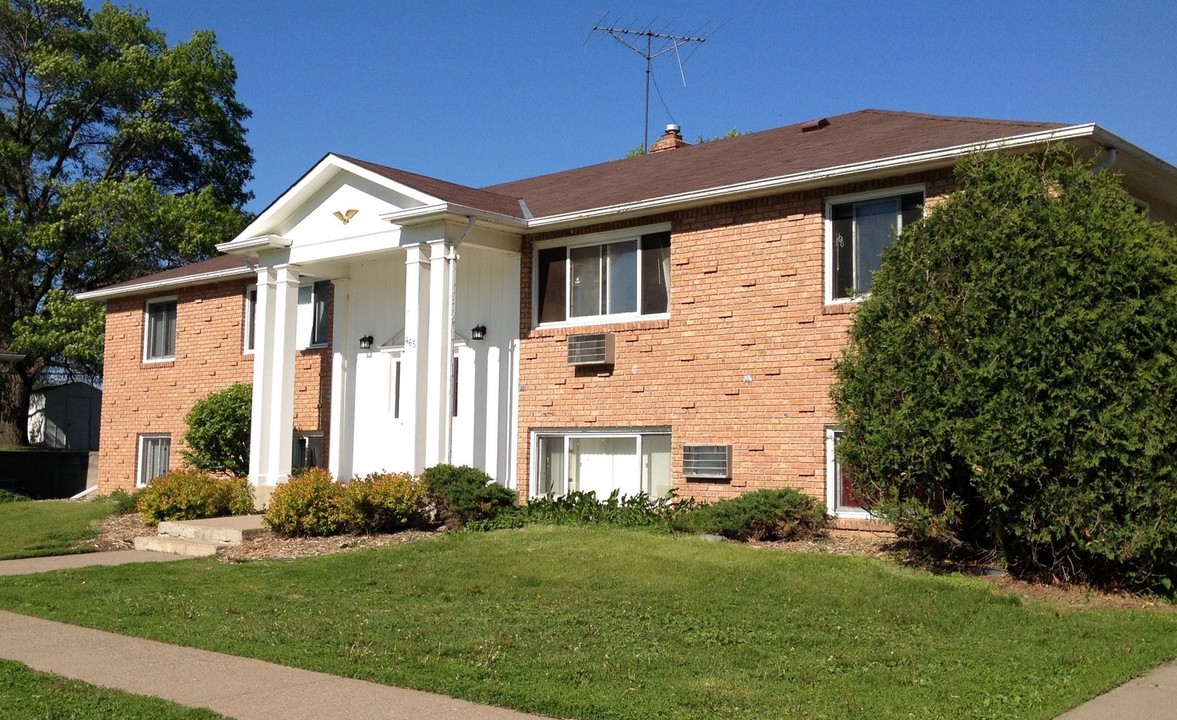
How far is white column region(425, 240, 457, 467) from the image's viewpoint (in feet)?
49.6

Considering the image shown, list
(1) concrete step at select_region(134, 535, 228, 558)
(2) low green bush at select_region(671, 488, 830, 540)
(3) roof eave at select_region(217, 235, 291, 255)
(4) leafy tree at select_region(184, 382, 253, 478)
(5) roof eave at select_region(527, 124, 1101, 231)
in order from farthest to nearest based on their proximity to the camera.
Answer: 1. (4) leafy tree at select_region(184, 382, 253, 478)
2. (3) roof eave at select_region(217, 235, 291, 255)
3. (1) concrete step at select_region(134, 535, 228, 558)
4. (2) low green bush at select_region(671, 488, 830, 540)
5. (5) roof eave at select_region(527, 124, 1101, 231)

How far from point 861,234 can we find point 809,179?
885mm

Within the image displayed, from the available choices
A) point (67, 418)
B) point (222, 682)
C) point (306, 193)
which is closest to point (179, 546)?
point (306, 193)

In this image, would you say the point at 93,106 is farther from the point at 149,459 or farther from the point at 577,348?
the point at 577,348

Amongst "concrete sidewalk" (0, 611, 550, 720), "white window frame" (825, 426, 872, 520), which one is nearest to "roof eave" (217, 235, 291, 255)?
"white window frame" (825, 426, 872, 520)

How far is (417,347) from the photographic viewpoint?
50.5 feet

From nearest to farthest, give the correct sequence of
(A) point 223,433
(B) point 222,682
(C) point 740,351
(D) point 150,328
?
1. (B) point 222,682
2. (C) point 740,351
3. (A) point 223,433
4. (D) point 150,328

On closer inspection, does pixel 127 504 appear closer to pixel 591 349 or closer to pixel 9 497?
pixel 9 497

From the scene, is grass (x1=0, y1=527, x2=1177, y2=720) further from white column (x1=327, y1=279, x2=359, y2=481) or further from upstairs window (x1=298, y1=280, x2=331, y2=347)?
upstairs window (x1=298, y1=280, x2=331, y2=347)

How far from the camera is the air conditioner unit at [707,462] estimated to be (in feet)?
45.8

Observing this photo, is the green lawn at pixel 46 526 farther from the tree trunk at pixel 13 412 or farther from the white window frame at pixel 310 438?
the tree trunk at pixel 13 412

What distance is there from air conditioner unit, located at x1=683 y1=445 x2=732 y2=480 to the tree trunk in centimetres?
2416

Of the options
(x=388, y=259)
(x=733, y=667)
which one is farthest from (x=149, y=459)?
(x=733, y=667)

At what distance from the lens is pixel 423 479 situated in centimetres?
1460
